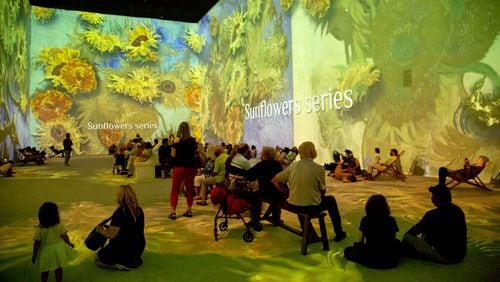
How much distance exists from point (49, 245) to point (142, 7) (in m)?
22.6

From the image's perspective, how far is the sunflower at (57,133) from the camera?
21773 millimetres

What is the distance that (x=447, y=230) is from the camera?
3.55 metres

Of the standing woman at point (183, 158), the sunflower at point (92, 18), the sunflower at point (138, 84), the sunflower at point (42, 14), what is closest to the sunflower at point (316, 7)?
the standing woman at point (183, 158)

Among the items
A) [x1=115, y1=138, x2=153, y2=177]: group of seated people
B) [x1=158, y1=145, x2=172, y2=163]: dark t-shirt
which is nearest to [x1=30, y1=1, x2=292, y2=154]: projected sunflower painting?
[x1=115, y1=138, x2=153, y2=177]: group of seated people

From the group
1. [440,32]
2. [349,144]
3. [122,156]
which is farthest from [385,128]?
[122,156]

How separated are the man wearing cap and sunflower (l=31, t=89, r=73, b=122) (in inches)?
905

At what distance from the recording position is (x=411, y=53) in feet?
32.2

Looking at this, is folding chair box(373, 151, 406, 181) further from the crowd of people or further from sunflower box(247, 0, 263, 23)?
sunflower box(247, 0, 263, 23)

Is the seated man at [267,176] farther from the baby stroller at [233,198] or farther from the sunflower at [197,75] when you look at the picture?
the sunflower at [197,75]

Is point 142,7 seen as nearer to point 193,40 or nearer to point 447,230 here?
point 193,40

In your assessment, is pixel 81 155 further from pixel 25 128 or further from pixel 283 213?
pixel 283 213

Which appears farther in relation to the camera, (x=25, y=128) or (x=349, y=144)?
(x=25, y=128)

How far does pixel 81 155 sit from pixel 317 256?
21877 millimetres

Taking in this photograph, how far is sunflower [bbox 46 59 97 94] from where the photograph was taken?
22.3m
